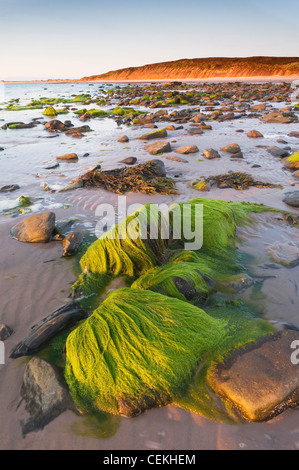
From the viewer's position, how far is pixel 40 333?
2.14 meters

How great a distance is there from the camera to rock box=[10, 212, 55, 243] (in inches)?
141

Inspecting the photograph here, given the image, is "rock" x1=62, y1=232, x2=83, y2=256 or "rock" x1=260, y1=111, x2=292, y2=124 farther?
"rock" x1=260, y1=111, x2=292, y2=124

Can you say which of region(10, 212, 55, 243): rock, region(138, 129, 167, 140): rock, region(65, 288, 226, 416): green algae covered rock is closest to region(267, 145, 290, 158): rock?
region(138, 129, 167, 140): rock

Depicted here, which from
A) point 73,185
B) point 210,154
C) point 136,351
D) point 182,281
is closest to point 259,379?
point 136,351

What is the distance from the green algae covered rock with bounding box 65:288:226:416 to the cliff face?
55.5 metres

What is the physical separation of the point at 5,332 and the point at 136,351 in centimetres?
108

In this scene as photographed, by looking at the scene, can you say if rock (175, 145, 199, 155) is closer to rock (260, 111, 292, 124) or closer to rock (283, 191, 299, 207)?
rock (283, 191, 299, 207)

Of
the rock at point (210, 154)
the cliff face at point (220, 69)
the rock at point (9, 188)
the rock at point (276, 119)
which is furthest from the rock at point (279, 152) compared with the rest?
the cliff face at point (220, 69)

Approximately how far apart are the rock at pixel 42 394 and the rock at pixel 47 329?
0.66 ft

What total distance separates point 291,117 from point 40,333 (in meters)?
14.2

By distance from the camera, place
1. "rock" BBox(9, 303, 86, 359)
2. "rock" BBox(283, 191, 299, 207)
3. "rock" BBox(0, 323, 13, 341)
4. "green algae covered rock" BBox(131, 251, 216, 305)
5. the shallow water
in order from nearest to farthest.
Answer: the shallow water < "rock" BBox(9, 303, 86, 359) < "rock" BBox(0, 323, 13, 341) < "green algae covered rock" BBox(131, 251, 216, 305) < "rock" BBox(283, 191, 299, 207)

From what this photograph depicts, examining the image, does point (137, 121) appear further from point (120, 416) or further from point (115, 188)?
point (120, 416)

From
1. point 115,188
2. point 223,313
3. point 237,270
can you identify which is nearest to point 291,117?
point 115,188

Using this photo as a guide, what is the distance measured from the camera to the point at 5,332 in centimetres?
224
